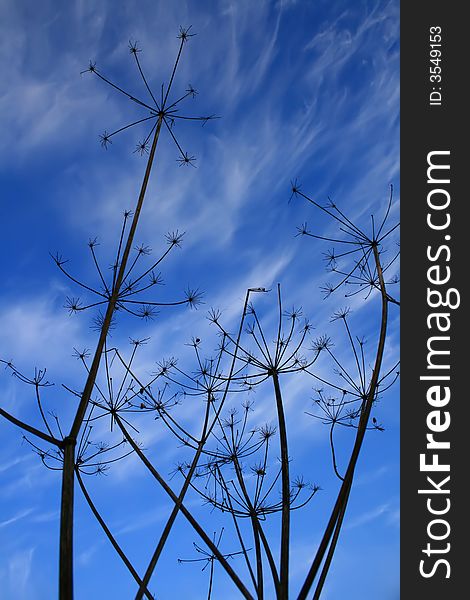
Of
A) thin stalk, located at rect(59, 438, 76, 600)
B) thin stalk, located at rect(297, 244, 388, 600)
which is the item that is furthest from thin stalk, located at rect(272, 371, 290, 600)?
thin stalk, located at rect(59, 438, 76, 600)

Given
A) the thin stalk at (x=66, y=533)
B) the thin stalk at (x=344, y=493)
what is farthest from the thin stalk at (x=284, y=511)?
the thin stalk at (x=66, y=533)

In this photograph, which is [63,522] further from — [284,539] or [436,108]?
[436,108]

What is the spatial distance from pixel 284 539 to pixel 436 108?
5.24 m

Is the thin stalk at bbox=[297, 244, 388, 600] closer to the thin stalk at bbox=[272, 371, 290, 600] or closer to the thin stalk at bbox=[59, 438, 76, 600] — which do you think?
the thin stalk at bbox=[272, 371, 290, 600]

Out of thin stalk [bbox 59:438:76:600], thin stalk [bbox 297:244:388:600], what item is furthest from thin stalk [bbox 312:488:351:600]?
thin stalk [bbox 59:438:76:600]

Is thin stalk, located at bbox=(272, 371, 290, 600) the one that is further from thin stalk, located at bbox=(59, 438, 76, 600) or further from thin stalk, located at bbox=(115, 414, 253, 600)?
thin stalk, located at bbox=(59, 438, 76, 600)

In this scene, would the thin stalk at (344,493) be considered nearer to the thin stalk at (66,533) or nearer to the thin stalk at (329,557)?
the thin stalk at (329,557)

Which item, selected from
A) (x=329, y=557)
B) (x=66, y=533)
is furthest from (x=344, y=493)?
(x=66, y=533)

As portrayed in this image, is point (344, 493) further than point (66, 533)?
Yes

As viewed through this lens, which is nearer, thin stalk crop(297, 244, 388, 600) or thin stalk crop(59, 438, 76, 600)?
thin stalk crop(59, 438, 76, 600)

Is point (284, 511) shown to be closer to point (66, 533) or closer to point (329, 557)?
point (329, 557)

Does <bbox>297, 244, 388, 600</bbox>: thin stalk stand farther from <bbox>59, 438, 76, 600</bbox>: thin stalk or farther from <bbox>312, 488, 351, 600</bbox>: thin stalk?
<bbox>59, 438, 76, 600</bbox>: thin stalk

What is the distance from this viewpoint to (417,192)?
733 centimetres

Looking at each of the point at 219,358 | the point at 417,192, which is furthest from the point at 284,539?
the point at 417,192
